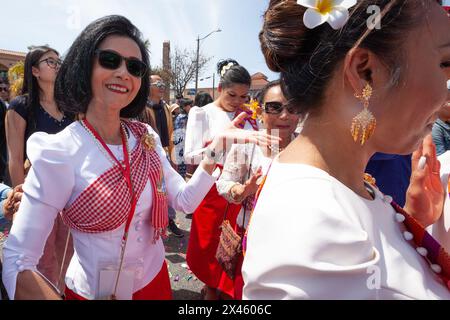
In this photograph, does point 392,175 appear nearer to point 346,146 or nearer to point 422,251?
point 422,251

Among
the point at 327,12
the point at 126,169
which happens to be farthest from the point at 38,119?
the point at 327,12

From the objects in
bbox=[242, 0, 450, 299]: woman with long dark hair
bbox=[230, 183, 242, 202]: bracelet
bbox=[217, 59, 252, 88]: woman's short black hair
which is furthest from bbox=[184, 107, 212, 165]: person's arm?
bbox=[242, 0, 450, 299]: woman with long dark hair

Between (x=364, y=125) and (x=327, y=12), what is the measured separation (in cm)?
30

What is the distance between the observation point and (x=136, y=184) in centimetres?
149

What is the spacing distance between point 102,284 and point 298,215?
3.59ft

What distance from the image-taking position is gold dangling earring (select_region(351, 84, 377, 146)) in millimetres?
784

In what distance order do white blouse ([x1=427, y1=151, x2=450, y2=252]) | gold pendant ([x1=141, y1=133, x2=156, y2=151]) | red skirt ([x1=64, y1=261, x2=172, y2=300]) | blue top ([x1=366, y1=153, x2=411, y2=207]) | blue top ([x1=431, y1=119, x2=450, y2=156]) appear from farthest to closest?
blue top ([x1=431, y1=119, x2=450, y2=156]) → blue top ([x1=366, y1=153, x2=411, y2=207]) → gold pendant ([x1=141, y1=133, x2=156, y2=151]) → red skirt ([x1=64, y1=261, x2=172, y2=300]) → white blouse ([x1=427, y1=151, x2=450, y2=252])

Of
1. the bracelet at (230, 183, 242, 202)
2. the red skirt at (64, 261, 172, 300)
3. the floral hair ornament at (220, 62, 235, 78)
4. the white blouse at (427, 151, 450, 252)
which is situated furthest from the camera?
the floral hair ornament at (220, 62, 235, 78)

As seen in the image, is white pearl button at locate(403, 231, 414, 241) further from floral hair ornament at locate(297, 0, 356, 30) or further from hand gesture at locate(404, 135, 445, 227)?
floral hair ornament at locate(297, 0, 356, 30)

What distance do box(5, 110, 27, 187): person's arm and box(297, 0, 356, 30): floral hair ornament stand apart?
232cm

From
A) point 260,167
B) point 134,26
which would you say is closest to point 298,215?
point 134,26

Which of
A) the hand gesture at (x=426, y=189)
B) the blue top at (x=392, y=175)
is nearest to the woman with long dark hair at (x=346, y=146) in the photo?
the hand gesture at (x=426, y=189)

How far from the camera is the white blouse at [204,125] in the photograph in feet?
9.85
